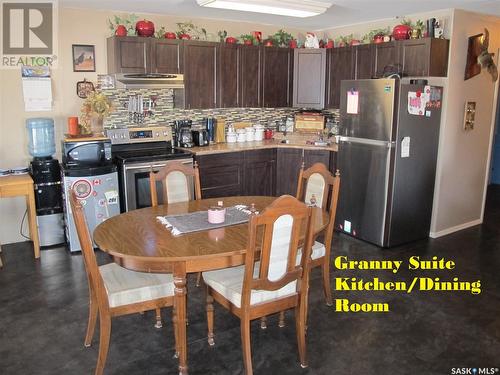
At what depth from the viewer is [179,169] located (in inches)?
133

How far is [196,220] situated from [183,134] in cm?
254

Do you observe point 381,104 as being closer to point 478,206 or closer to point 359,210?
point 359,210

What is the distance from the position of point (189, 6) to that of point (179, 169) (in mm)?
1940

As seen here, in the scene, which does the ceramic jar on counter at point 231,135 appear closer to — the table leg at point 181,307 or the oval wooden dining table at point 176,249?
the oval wooden dining table at point 176,249

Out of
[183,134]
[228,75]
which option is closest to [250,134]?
[228,75]

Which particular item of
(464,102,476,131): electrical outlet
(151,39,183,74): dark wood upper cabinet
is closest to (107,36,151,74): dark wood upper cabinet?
(151,39,183,74): dark wood upper cabinet

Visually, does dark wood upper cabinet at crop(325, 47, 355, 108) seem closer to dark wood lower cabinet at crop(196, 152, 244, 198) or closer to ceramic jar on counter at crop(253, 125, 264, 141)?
ceramic jar on counter at crop(253, 125, 264, 141)

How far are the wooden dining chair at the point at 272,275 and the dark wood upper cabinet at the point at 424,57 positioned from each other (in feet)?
8.71

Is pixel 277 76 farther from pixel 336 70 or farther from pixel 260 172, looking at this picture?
pixel 260 172

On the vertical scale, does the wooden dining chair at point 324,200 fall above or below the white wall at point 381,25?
below

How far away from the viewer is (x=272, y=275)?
7.72ft

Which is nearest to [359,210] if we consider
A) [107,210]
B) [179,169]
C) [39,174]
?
[179,169]

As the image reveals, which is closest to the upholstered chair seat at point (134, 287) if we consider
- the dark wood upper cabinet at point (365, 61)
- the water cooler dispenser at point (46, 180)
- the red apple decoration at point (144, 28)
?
the water cooler dispenser at point (46, 180)

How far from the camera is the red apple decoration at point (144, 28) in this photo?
466 centimetres
